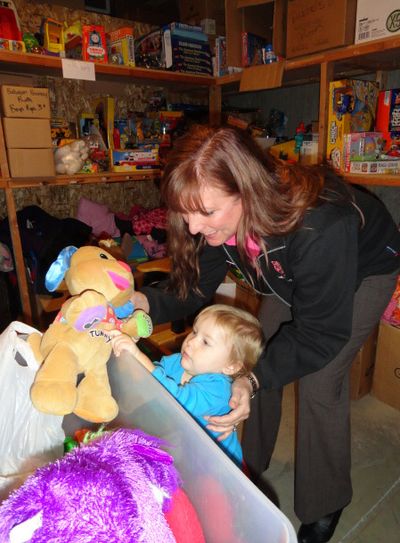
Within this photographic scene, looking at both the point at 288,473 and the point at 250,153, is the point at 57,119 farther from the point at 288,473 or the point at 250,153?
the point at 288,473

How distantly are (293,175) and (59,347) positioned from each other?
61 cm

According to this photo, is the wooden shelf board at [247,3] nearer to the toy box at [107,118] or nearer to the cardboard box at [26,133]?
the toy box at [107,118]

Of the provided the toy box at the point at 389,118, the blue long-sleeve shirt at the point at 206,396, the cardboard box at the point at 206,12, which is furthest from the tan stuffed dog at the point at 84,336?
the cardboard box at the point at 206,12

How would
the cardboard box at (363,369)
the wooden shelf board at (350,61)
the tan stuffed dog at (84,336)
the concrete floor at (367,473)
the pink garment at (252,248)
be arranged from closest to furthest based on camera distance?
1. the tan stuffed dog at (84,336)
2. the pink garment at (252,248)
3. the concrete floor at (367,473)
4. the wooden shelf board at (350,61)
5. the cardboard box at (363,369)

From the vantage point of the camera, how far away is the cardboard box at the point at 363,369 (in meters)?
1.69

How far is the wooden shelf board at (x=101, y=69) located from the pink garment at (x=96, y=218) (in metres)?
0.64

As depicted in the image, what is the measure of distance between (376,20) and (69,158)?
1263mm

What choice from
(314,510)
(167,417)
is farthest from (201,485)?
(314,510)

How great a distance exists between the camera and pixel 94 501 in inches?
14.5

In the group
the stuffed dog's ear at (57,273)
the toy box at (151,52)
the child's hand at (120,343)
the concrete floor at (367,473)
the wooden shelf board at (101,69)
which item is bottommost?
the concrete floor at (367,473)

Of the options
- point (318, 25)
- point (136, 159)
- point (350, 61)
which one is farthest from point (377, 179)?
point (136, 159)

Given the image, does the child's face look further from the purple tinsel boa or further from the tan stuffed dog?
the purple tinsel boa

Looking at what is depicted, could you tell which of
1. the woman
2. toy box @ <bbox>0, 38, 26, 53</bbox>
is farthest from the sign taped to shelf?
the woman

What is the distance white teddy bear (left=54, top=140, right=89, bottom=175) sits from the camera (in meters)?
1.71
